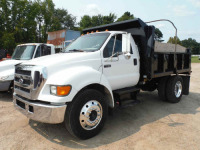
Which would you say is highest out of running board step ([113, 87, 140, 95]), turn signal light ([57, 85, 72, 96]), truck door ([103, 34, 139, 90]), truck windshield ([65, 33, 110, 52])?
truck windshield ([65, 33, 110, 52])

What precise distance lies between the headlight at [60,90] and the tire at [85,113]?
0.24 m

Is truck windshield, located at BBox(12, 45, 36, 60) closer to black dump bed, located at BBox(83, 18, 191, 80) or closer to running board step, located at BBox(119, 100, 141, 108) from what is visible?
black dump bed, located at BBox(83, 18, 191, 80)

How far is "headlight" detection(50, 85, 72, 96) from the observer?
9.32ft

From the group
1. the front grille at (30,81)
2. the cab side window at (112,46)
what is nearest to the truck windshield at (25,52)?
the front grille at (30,81)

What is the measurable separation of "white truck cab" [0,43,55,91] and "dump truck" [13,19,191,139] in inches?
104

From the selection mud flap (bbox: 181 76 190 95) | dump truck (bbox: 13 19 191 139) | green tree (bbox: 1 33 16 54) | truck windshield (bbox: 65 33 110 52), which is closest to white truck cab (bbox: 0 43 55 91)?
dump truck (bbox: 13 19 191 139)

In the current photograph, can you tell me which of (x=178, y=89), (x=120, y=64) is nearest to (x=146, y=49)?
(x=120, y=64)

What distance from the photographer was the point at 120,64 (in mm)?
4020

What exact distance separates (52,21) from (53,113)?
115 feet

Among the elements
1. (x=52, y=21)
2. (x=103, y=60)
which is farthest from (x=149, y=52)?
(x=52, y=21)

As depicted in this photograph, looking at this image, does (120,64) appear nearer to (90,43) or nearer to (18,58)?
(90,43)

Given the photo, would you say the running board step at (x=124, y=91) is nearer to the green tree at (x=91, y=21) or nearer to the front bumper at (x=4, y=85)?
the front bumper at (x=4, y=85)

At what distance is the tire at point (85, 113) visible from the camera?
3.00 m

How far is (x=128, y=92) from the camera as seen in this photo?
418cm
